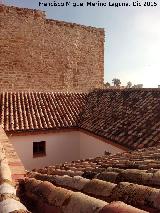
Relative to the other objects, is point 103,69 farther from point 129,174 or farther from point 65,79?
point 129,174

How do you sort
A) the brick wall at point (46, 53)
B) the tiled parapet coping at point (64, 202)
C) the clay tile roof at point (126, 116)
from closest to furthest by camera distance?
1. the tiled parapet coping at point (64, 202)
2. the clay tile roof at point (126, 116)
3. the brick wall at point (46, 53)

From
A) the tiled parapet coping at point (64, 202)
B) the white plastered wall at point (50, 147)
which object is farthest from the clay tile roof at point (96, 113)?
the tiled parapet coping at point (64, 202)

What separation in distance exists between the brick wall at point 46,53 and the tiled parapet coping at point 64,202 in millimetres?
14631

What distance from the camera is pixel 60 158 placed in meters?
14.6

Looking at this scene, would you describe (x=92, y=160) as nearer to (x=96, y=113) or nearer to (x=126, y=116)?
(x=126, y=116)

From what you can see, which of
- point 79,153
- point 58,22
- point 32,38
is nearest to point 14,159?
point 79,153

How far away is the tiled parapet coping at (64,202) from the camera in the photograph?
1.90 metres

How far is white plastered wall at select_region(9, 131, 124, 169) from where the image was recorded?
13.3 m

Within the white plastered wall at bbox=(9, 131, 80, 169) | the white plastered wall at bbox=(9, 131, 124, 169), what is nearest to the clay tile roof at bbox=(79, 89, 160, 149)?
the white plastered wall at bbox=(9, 131, 124, 169)

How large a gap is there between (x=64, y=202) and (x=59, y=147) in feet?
40.4

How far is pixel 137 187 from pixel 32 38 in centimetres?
1677

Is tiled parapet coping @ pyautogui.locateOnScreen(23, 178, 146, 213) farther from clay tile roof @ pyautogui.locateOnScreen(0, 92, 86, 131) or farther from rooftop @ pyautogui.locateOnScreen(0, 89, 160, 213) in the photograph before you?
clay tile roof @ pyautogui.locateOnScreen(0, 92, 86, 131)

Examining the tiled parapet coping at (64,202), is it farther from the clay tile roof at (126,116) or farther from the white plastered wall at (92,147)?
the white plastered wall at (92,147)

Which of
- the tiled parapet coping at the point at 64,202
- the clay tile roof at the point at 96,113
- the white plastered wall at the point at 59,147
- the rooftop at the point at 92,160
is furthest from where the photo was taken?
the white plastered wall at the point at 59,147
